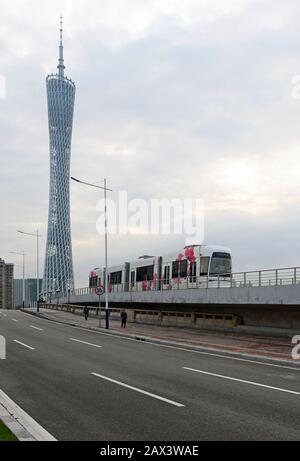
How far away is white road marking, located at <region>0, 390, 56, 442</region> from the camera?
24.5ft

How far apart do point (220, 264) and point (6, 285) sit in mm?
142670

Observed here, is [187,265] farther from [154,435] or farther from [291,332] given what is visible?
[154,435]

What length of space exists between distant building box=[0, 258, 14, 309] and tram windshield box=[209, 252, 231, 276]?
440ft

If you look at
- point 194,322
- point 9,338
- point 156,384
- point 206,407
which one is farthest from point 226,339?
point 206,407

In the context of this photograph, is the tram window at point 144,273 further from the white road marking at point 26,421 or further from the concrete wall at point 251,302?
the white road marking at point 26,421

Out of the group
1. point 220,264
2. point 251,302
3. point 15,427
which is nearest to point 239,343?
point 251,302

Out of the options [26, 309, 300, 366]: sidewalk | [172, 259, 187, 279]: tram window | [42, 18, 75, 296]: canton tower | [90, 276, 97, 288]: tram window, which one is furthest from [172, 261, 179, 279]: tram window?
[42, 18, 75, 296]: canton tower

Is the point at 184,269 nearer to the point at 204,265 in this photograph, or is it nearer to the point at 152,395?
the point at 204,265

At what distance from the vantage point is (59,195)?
347 feet

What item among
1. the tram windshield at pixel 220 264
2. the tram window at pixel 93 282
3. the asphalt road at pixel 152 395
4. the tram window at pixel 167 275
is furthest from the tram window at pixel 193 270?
the tram window at pixel 93 282

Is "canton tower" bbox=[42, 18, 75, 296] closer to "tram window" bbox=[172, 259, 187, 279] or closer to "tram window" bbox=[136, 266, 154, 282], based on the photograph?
"tram window" bbox=[136, 266, 154, 282]

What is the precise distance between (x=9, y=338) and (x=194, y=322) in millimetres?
13137

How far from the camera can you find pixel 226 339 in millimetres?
26156

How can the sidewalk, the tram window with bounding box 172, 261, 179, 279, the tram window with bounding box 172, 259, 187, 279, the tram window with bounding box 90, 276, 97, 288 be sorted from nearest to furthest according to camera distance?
the sidewalk → the tram window with bounding box 172, 259, 187, 279 → the tram window with bounding box 172, 261, 179, 279 → the tram window with bounding box 90, 276, 97, 288
